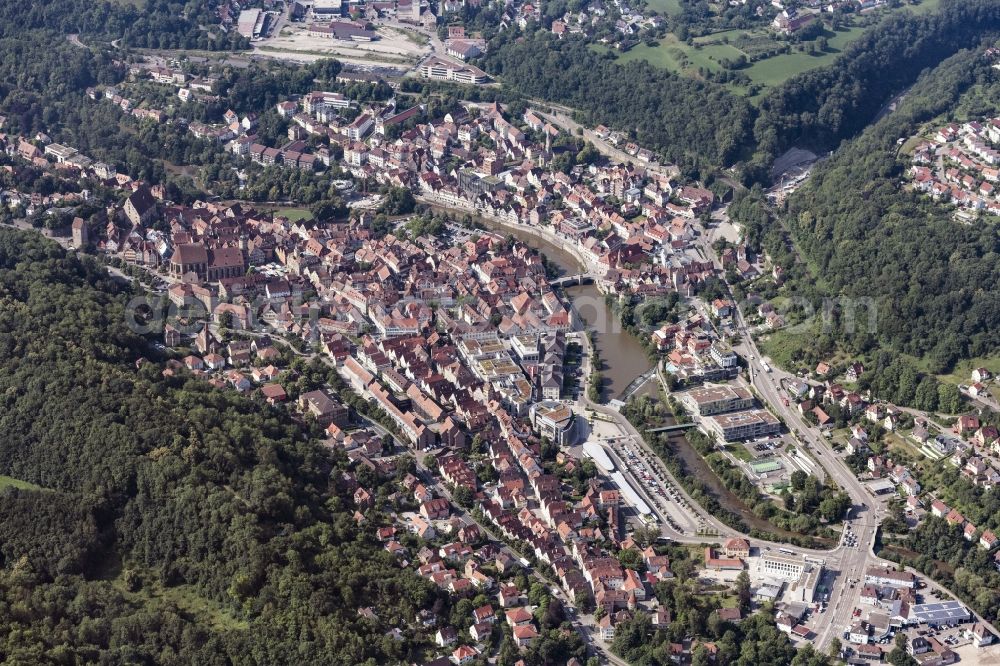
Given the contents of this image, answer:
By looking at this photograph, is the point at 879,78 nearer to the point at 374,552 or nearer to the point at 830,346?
the point at 830,346

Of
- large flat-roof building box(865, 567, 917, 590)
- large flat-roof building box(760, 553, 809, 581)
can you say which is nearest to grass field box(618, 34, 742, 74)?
large flat-roof building box(760, 553, 809, 581)

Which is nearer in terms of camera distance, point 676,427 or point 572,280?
point 676,427

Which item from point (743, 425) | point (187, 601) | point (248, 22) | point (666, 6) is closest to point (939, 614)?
point (743, 425)

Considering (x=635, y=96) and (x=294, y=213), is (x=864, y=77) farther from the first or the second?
(x=294, y=213)

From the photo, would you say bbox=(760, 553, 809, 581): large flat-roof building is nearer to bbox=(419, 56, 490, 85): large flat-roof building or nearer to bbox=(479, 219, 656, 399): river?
bbox=(479, 219, 656, 399): river

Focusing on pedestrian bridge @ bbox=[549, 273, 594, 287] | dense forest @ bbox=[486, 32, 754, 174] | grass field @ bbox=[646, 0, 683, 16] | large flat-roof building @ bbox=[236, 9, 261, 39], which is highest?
grass field @ bbox=[646, 0, 683, 16]

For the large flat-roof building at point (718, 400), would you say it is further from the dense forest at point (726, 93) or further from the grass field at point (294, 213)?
the grass field at point (294, 213)
